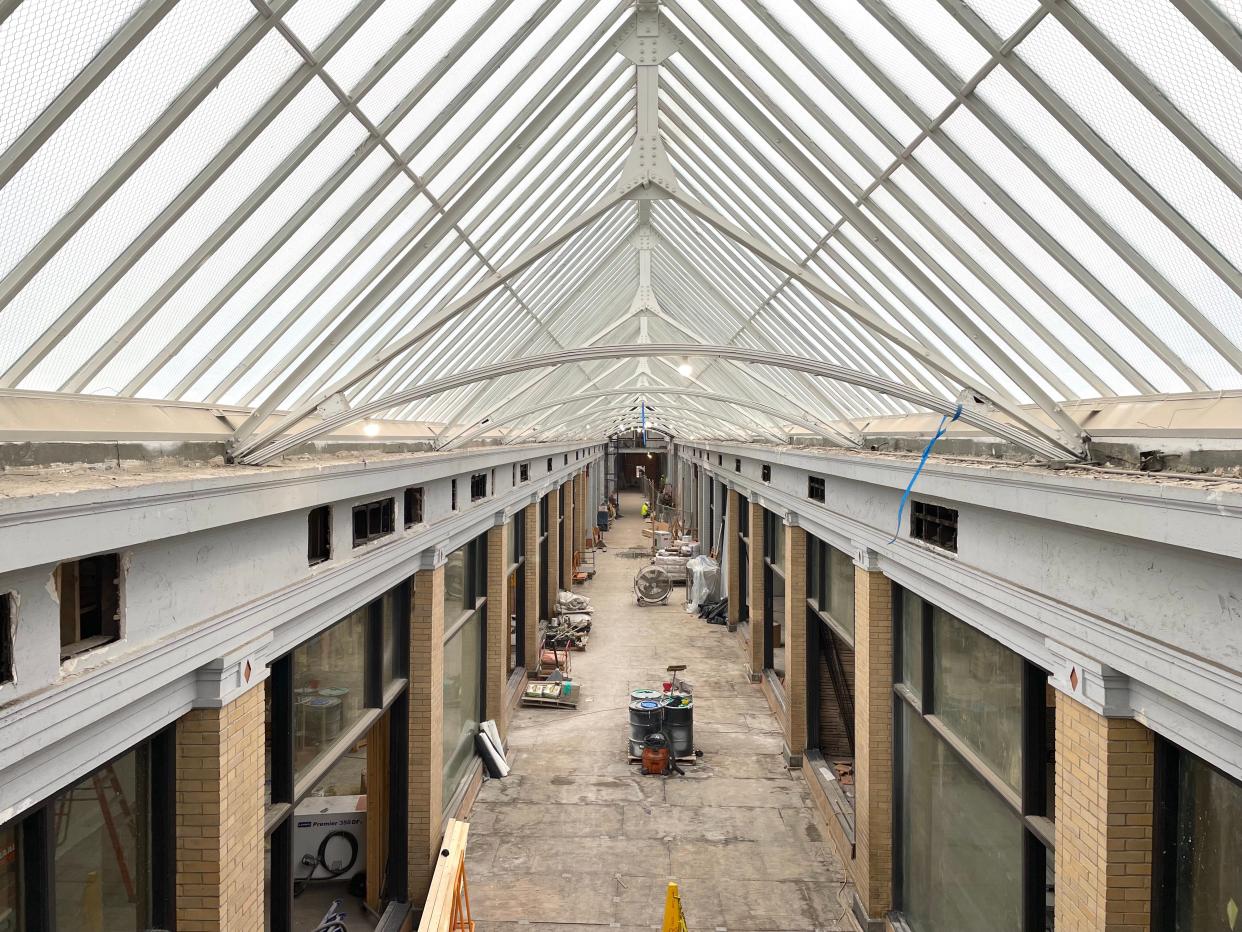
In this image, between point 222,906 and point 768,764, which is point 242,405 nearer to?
point 222,906

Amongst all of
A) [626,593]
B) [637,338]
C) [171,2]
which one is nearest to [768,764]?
[637,338]

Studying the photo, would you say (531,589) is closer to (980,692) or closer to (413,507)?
(413,507)

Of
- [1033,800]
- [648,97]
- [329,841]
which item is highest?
[648,97]

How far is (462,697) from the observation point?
12711 millimetres

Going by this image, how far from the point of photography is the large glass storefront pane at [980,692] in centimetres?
638

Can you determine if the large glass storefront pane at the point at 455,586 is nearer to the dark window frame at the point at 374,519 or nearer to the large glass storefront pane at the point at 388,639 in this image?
the large glass storefront pane at the point at 388,639

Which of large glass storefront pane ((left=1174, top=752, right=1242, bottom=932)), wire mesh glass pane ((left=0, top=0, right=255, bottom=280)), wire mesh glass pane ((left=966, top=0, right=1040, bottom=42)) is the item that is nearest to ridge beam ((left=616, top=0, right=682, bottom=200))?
wire mesh glass pane ((left=966, top=0, right=1040, bottom=42))

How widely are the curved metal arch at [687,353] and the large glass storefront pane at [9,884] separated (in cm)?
278

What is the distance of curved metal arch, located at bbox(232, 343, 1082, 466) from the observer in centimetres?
550

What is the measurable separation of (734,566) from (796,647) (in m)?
9.60

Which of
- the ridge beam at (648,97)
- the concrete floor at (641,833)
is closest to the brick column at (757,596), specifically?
the concrete floor at (641,833)

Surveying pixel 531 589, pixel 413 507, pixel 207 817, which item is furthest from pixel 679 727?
pixel 207 817

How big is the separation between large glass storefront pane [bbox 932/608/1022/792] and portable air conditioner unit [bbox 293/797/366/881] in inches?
280

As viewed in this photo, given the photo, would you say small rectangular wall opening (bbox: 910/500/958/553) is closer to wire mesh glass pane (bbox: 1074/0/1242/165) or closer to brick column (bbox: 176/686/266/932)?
wire mesh glass pane (bbox: 1074/0/1242/165)
